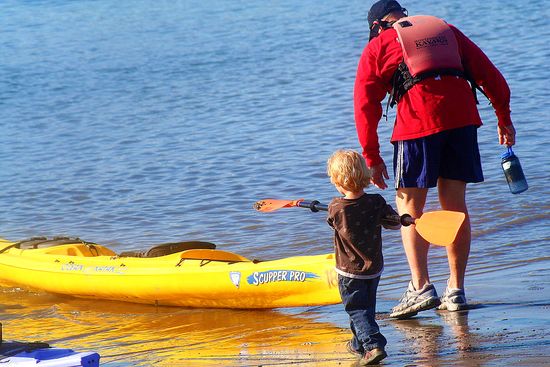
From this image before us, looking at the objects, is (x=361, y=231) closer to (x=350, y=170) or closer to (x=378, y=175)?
(x=350, y=170)

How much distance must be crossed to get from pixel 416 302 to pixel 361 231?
78 cm

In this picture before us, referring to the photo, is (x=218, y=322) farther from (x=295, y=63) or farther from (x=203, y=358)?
(x=295, y=63)

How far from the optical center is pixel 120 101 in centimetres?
1605

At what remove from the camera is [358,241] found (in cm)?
409

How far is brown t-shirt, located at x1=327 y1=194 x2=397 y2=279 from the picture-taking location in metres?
4.09

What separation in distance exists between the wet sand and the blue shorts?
62cm

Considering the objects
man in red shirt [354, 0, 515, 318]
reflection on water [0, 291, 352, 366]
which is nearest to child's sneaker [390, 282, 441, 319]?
man in red shirt [354, 0, 515, 318]

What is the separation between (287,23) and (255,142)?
1086 cm

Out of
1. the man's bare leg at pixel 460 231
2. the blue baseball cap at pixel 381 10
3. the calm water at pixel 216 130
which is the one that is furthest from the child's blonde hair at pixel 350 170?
the calm water at pixel 216 130

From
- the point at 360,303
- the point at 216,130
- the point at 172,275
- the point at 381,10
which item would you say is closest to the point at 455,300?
the point at 360,303

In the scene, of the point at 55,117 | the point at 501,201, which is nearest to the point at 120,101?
the point at 55,117

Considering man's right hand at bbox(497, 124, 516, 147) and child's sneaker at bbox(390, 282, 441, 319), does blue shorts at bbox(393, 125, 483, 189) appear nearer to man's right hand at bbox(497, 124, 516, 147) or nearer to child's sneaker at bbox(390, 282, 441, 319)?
man's right hand at bbox(497, 124, 516, 147)

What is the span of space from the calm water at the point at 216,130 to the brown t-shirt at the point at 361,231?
100 cm

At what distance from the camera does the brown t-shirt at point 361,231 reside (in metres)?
4.09
